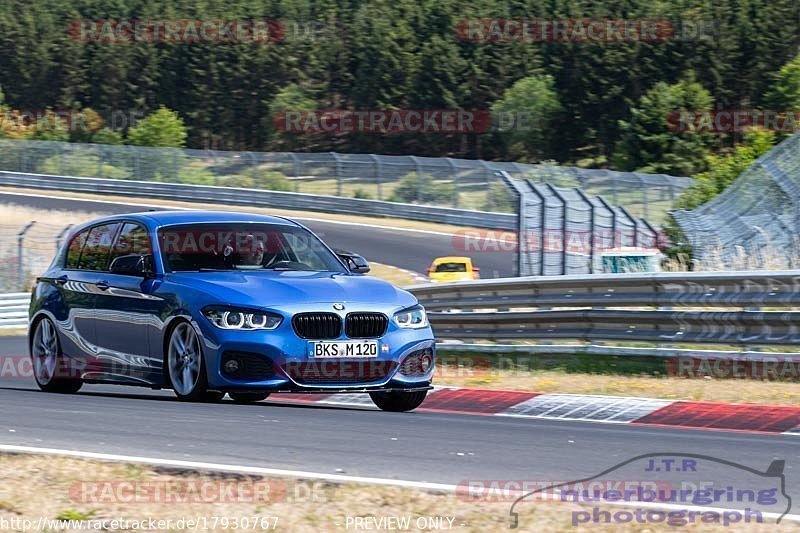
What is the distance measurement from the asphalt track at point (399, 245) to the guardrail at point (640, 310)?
2024cm

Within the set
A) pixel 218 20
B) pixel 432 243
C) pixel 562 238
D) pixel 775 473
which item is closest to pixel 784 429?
pixel 775 473

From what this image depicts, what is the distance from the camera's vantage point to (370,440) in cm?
750

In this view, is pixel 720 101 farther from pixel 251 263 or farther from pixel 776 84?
pixel 251 263

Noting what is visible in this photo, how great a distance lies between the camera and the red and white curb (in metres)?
9.30

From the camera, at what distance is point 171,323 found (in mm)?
9367

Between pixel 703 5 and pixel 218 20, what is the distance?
133 ft

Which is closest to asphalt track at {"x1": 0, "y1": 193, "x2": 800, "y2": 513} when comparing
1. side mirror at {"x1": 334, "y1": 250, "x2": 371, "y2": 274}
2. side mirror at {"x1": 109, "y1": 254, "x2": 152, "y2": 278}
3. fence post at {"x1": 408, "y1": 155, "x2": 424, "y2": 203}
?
side mirror at {"x1": 109, "y1": 254, "x2": 152, "y2": 278}

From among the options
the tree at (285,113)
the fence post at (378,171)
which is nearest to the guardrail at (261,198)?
the fence post at (378,171)

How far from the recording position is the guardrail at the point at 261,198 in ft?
148

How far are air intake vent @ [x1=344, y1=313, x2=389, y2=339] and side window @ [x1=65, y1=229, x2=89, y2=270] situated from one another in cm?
308

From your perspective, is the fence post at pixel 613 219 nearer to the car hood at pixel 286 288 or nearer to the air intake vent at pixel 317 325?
the car hood at pixel 286 288

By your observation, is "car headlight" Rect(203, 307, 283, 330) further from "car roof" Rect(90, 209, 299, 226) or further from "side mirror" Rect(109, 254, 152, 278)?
"car roof" Rect(90, 209, 299, 226)

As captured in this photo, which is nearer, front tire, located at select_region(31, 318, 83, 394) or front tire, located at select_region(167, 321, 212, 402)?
front tire, located at select_region(167, 321, 212, 402)

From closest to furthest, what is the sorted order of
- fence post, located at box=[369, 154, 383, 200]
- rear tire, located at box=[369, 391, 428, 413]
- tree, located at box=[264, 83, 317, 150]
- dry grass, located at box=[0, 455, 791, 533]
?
dry grass, located at box=[0, 455, 791, 533], rear tire, located at box=[369, 391, 428, 413], fence post, located at box=[369, 154, 383, 200], tree, located at box=[264, 83, 317, 150]
